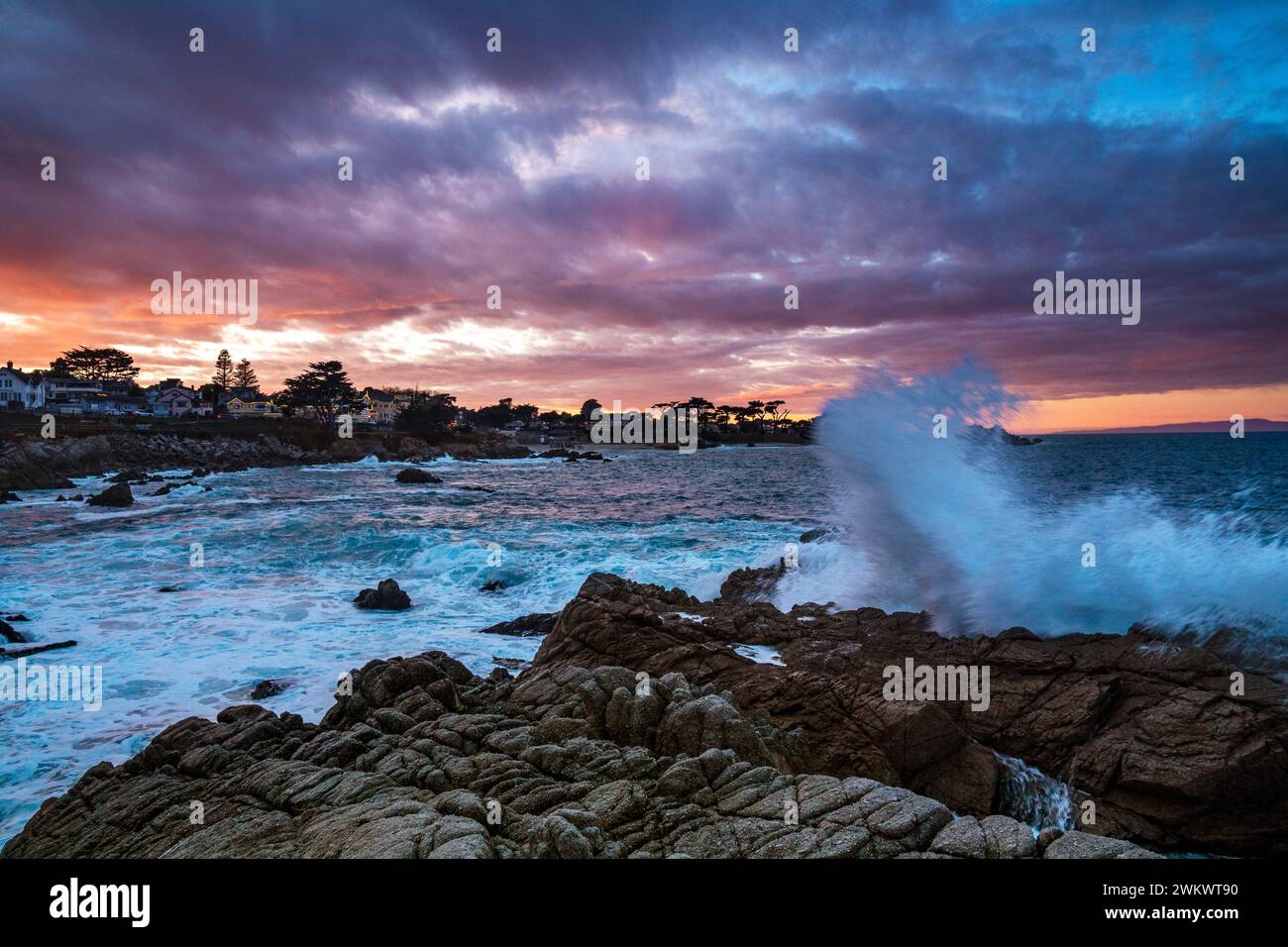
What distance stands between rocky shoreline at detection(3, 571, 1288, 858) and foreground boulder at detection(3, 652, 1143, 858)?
3 centimetres

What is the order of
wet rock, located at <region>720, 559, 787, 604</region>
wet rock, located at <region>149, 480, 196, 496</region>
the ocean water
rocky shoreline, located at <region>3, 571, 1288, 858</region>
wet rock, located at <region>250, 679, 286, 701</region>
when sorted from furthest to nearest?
wet rock, located at <region>149, 480, 196, 496</region> → wet rock, located at <region>720, 559, 787, 604</region> → wet rock, located at <region>250, 679, 286, 701</region> → the ocean water → rocky shoreline, located at <region>3, 571, 1288, 858</region>

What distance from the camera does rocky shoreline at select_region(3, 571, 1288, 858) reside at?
563 cm

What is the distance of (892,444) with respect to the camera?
19.9 metres

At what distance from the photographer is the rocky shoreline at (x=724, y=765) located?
563 centimetres

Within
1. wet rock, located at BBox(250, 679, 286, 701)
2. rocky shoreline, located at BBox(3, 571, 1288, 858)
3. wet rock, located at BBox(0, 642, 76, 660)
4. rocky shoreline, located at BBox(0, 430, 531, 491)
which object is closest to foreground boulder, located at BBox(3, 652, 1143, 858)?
rocky shoreline, located at BBox(3, 571, 1288, 858)

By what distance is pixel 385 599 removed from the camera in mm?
19062

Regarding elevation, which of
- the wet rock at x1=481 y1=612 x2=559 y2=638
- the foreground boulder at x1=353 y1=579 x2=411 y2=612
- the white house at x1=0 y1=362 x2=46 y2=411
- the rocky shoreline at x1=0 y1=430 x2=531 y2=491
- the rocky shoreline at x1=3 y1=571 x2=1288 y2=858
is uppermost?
the white house at x1=0 y1=362 x2=46 y2=411

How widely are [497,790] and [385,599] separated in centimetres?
1415

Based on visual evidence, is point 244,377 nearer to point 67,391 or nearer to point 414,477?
point 67,391

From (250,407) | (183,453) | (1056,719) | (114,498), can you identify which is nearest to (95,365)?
(250,407)

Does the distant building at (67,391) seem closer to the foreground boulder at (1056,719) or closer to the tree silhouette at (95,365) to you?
the tree silhouette at (95,365)

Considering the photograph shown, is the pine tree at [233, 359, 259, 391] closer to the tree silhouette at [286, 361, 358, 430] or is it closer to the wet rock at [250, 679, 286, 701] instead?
the tree silhouette at [286, 361, 358, 430]
